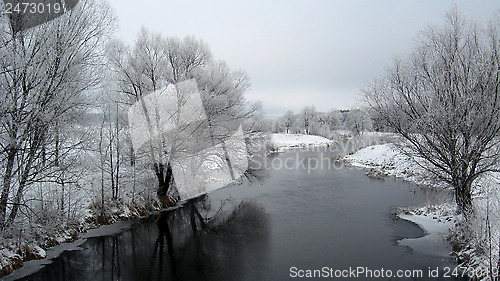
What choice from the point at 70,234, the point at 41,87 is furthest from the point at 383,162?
the point at 41,87

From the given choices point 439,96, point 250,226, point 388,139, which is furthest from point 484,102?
point 250,226

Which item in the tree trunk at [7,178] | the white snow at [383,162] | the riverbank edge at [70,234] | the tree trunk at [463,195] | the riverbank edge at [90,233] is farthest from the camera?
the white snow at [383,162]

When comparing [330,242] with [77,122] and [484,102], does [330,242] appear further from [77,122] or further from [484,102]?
[77,122]

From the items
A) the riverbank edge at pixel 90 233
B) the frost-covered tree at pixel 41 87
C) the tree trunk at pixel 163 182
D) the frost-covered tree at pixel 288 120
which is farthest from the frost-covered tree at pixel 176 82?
the frost-covered tree at pixel 288 120

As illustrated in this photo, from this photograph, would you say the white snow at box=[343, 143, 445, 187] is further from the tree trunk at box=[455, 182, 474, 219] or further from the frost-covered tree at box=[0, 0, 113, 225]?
the frost-covered tree at box=[0, 0, 113, 225]

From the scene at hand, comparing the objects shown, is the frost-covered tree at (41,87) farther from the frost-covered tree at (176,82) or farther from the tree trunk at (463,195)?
the tree trunk at (463,195)

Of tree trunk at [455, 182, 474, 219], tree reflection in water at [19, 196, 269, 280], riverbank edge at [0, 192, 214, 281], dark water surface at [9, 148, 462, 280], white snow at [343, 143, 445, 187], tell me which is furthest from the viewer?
white snow at [343, 143, 445, 187]

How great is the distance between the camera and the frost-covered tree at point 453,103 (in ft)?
28.9

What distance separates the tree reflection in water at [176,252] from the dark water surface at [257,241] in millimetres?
24

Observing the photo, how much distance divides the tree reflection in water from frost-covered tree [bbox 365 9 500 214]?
5.81 metres

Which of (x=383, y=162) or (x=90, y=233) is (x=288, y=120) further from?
(x=90, y=233)

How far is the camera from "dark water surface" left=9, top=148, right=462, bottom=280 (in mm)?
8078

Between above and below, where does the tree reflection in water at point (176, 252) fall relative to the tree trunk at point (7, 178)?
below

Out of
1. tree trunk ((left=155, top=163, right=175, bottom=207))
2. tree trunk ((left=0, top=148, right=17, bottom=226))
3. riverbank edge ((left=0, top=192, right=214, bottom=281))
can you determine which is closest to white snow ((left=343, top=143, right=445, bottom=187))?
tree trunk ((left=155, top=163, right=175, bottom=207))
